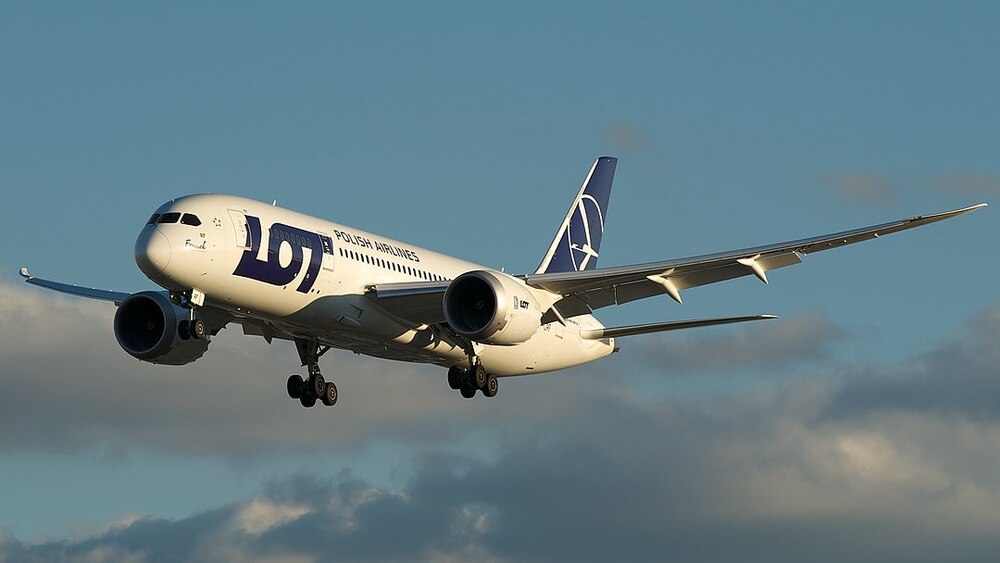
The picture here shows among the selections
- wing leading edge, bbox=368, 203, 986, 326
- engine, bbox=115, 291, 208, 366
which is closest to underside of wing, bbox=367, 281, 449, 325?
wing leading edge, bbox=368, 203, 986, 326

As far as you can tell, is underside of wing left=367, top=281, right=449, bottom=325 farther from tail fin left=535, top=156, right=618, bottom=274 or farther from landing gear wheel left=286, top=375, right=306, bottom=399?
tail fin left=535, top=156, right=618, bottom=274

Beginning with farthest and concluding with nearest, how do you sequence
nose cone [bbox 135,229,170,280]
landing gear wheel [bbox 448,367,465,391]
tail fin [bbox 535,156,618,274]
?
tail fin [bbox 535,156,618,274] → landing gear wheel [bbox 448,367,465,391] → nose cone [bbox 135,229,170,280]

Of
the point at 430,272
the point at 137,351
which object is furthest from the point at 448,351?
the point at 137,351

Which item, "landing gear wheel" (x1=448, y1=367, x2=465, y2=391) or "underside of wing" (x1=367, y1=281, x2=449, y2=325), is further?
"landing gear wheel" (x1=448, y1=367, x2=465, y2=391)

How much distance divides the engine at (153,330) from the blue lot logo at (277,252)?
673 cm

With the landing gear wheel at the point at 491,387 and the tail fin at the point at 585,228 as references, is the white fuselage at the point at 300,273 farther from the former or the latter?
the tail fin at the point at 585,228

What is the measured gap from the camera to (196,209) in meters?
42.9

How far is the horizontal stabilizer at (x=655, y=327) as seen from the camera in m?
46.8

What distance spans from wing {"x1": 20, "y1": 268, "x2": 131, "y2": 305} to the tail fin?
14.9 metres

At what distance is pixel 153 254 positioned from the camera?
4169cm

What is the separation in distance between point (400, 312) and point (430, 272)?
133 inches

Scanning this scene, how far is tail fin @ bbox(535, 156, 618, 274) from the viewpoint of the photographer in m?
59.9

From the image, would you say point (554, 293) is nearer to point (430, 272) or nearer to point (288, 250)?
point (430, 272)

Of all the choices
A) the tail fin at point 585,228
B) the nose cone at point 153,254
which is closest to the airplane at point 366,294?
the nose cone at point 153,254
